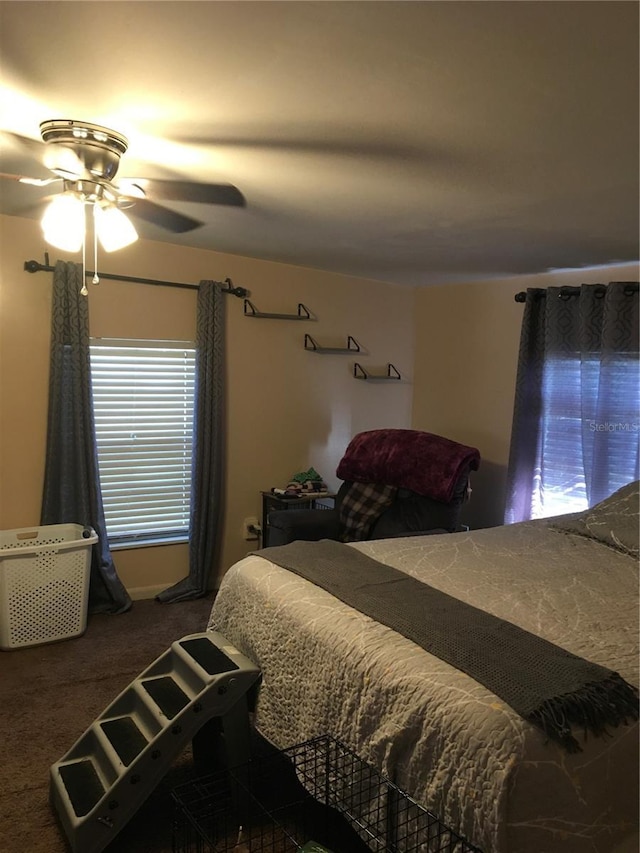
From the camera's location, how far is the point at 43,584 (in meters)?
3.12

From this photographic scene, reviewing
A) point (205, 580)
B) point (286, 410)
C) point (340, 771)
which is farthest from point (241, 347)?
point (340, 771)

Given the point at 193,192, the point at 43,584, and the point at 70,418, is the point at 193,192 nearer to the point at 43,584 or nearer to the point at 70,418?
the point at 70,418

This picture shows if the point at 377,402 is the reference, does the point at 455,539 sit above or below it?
below

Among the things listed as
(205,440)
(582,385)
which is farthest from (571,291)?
(205,440)

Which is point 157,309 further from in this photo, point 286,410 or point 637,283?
point 637,283

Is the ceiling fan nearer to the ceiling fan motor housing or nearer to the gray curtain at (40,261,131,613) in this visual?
the ceiling fan motor housing

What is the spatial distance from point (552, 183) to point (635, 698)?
167cm

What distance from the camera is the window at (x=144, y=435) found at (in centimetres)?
363

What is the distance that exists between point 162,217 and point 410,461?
6.33 ft

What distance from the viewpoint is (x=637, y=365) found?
117 inches

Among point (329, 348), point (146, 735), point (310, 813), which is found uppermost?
point (329, 348)

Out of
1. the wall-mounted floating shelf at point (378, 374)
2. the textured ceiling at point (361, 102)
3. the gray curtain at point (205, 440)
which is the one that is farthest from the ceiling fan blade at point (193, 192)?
the wall-mounted floating shelf at point (378, 374)

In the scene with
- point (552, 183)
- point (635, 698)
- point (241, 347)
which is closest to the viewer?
point (635, 698)

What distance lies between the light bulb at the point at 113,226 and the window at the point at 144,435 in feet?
4.95
